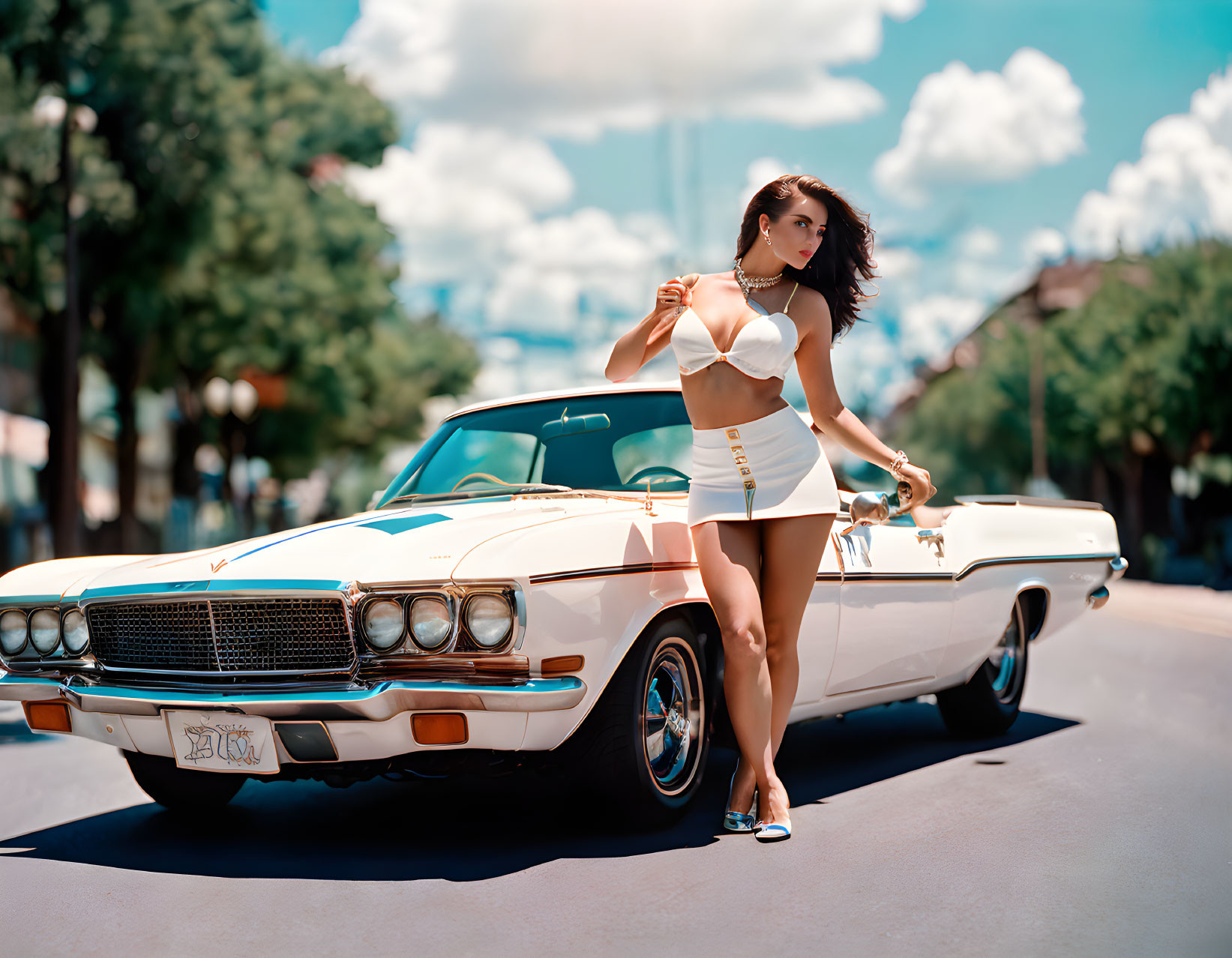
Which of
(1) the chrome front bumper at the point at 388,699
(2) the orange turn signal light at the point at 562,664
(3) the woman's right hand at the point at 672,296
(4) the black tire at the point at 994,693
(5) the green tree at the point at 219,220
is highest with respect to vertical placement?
(5) the green tree at the point at 219,220

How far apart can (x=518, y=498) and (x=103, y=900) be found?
1.98 m

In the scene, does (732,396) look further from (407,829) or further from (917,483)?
(407,829)

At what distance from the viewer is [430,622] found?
420 cm

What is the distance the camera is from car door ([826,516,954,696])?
5.46 meters

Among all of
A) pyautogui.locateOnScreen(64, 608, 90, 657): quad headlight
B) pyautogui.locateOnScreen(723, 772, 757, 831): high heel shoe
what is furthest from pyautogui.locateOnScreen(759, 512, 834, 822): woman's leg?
pyautogui.locateOnScreen(64, 608, 90, 657): quad headlight

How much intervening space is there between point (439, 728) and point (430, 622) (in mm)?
316

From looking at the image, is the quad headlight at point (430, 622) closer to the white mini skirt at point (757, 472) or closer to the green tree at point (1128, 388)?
the white mini skirt at point (757, 472)

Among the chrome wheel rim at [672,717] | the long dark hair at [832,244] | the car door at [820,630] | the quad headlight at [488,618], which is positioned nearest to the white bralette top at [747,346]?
the long dark hair at [832,244]

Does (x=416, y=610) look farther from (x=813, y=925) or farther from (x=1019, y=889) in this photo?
(x=1019, y=889)

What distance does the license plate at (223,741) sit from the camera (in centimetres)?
432

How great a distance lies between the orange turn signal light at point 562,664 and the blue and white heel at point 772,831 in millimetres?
903

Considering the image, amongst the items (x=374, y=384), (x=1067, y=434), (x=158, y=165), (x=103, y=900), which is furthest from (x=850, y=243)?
(x=1067, y=434)

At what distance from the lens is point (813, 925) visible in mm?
3785

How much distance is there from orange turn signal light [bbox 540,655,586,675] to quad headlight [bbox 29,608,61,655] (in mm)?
1867
